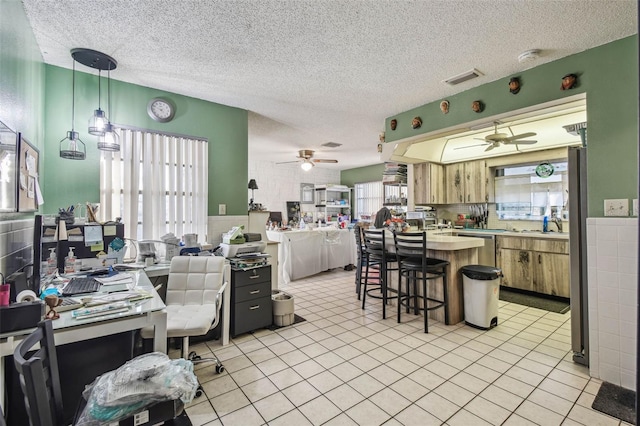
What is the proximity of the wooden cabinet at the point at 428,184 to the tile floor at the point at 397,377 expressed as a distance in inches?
104

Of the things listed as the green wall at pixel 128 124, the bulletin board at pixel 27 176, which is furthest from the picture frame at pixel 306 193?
the bulletin board at pixel 27 176

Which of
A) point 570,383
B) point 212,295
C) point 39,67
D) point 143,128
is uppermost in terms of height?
point 39,67

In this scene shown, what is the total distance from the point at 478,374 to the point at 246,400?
1.78m

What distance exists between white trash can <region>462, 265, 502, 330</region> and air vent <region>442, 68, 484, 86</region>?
203 centimetres

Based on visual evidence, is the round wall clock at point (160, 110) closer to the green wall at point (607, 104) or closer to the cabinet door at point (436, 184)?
the green wall at point (607, 104)

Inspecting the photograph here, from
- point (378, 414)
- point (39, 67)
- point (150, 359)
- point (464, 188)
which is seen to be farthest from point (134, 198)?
point (464, 188)

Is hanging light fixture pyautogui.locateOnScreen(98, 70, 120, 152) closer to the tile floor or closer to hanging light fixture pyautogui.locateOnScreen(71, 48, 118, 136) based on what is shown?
hanging light fixture pyautogui.locateOnScreen(71, 48, 118, 136)

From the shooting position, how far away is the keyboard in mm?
1824

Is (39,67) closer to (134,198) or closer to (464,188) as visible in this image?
(134,198)

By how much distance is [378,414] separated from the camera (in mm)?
1839

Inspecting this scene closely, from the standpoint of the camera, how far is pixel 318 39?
2305 mm

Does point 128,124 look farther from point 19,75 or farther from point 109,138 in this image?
point 19,75

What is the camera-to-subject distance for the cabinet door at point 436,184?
548 cm

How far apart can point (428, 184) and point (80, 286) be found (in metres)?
5.18
